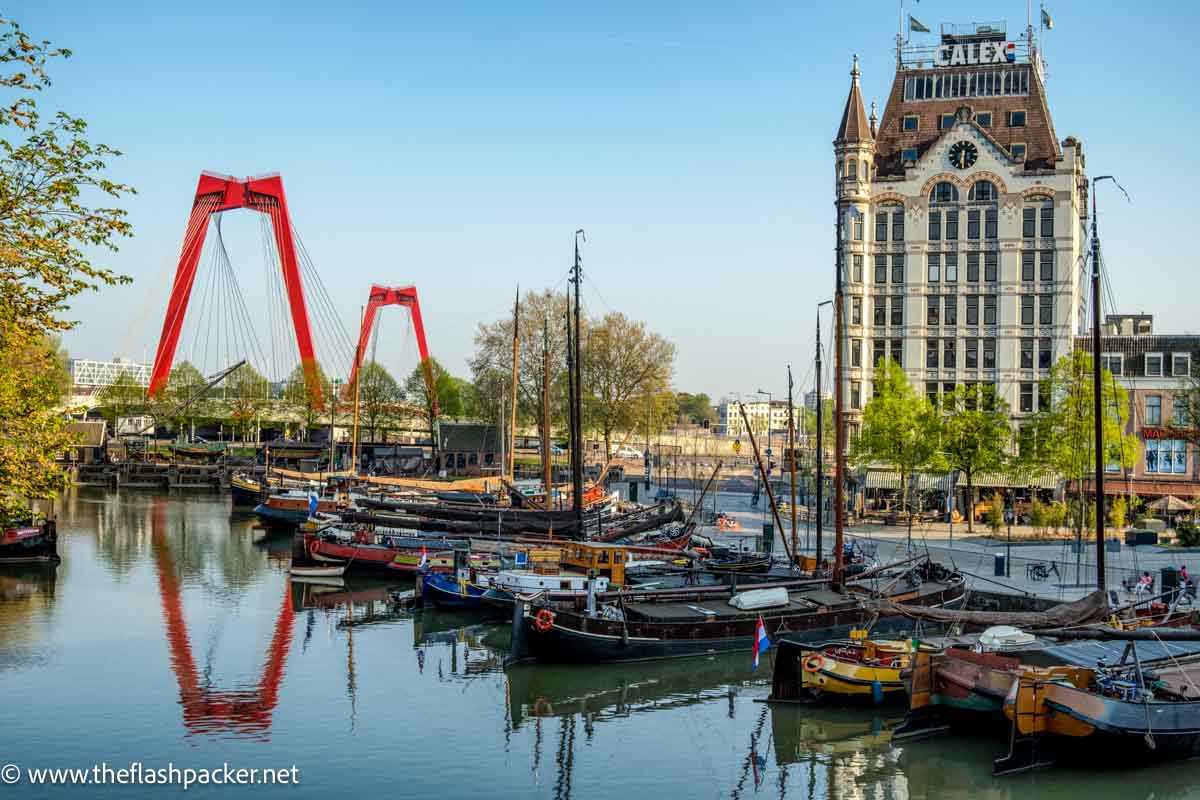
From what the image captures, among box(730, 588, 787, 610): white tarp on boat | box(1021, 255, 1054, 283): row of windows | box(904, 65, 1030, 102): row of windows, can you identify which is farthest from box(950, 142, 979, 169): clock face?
box(730, 588, 787, 610): white tarp on boat

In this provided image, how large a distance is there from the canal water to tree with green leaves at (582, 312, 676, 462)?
58.5 metres

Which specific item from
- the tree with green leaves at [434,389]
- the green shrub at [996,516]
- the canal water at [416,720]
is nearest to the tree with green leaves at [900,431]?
the green shrub at [996,516]

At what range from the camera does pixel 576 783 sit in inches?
955

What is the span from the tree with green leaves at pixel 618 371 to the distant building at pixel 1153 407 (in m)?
44.2

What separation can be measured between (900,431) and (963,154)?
1810cm

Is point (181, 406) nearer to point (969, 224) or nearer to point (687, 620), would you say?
point (969, 224)

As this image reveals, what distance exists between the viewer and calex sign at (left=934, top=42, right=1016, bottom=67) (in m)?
69.1

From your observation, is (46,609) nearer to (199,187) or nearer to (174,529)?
(174,529)

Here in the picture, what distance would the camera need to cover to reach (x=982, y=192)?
66438mm

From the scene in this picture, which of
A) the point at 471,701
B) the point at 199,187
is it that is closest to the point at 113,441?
the point at 199,187

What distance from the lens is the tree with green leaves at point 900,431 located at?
191ft

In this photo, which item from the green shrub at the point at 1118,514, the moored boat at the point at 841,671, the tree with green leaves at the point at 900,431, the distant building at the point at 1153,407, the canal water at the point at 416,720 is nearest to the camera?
the canal water at the point at 416,720

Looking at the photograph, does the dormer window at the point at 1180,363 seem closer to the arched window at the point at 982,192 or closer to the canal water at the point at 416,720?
the arched window at the point at 982,192

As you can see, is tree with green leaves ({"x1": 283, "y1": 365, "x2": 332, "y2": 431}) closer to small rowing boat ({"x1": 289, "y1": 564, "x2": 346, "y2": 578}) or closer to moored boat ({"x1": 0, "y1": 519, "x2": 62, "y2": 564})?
moored boat ({"x1": 0, "y1": 519, "x2": 62, "y2": 564})
